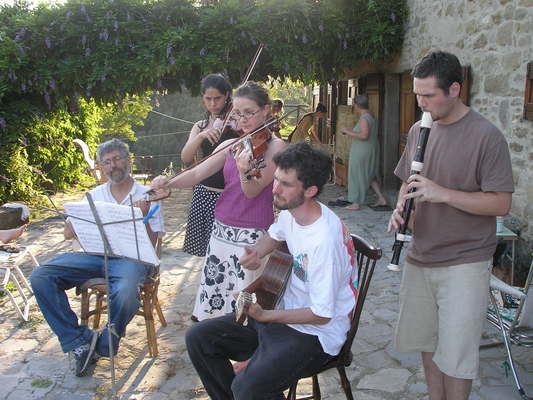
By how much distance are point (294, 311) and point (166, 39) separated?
217 inches

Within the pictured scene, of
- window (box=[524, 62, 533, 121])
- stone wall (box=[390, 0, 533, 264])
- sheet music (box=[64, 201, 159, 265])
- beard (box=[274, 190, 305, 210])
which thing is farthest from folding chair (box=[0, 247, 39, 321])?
window (box=[524, 62, 533, 121])

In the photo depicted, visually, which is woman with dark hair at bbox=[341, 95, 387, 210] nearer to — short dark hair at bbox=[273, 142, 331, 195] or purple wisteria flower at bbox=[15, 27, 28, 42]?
purple wisteria flower at bbox=[15, 27, 28, 42]

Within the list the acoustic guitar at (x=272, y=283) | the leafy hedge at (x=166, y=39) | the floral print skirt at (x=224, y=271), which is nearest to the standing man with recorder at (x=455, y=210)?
the acoustic guitar at (x=272, y=283)

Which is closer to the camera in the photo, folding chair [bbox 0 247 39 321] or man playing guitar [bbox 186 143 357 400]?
man playing guitar [bbox 186 143 357 400]

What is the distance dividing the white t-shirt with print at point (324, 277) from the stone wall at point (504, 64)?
2677 mm

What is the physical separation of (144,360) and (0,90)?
5117 millimetres

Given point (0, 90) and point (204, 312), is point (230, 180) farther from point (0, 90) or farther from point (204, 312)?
point (0, 90)

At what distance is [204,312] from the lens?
10.6 ft

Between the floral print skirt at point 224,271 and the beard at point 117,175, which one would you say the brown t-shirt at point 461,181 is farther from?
the beard at point 117,175

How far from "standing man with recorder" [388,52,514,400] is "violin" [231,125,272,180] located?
30.6 inches

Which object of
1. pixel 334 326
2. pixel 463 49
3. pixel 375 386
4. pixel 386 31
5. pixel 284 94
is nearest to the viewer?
pixel 334 326

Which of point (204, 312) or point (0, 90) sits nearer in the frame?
point (204, 312)

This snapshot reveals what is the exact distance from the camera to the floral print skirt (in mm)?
3031

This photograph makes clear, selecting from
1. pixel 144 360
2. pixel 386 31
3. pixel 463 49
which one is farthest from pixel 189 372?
pixel 386 31
